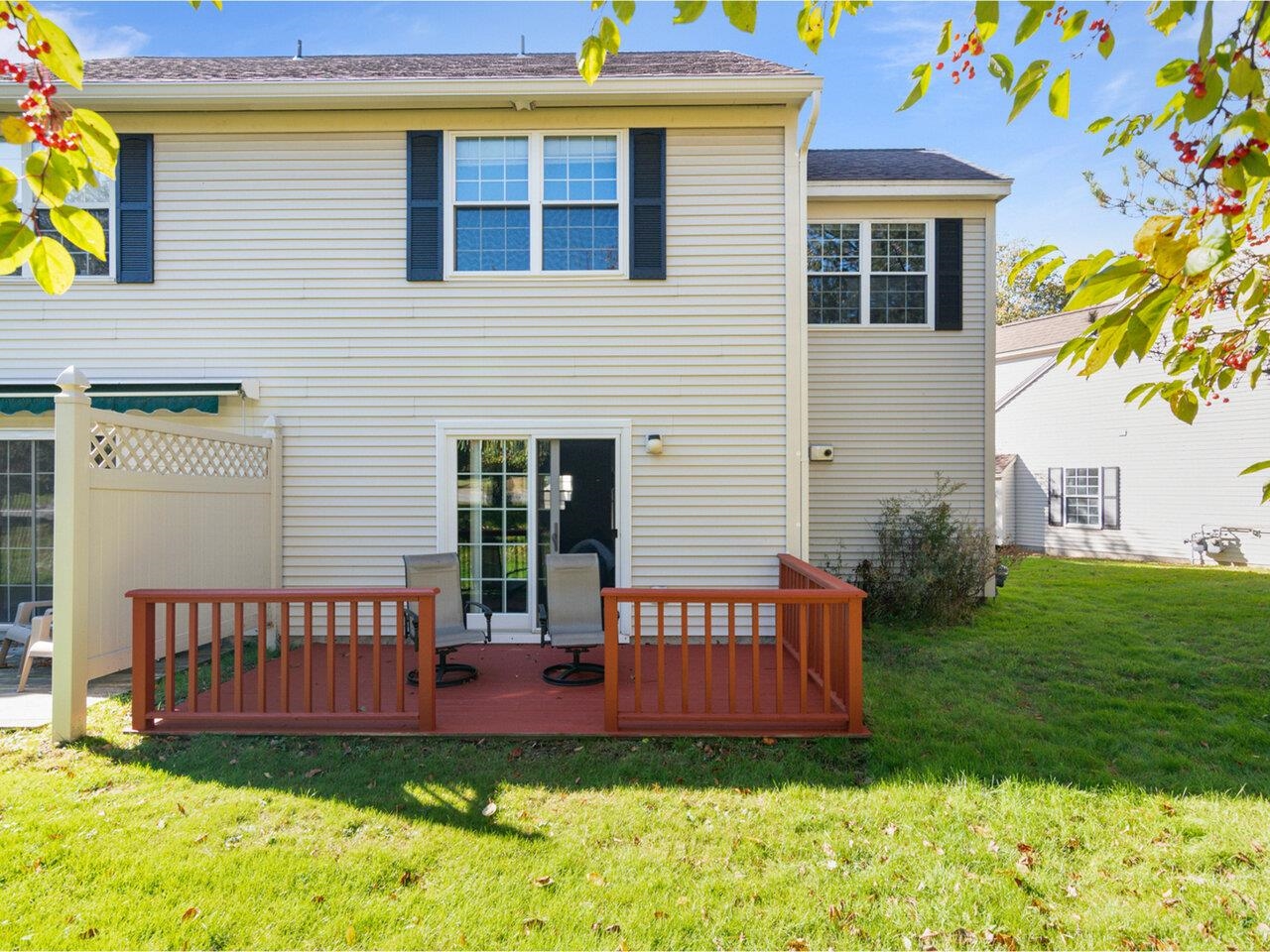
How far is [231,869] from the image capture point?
3.02 meters

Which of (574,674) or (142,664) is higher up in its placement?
(142,664)

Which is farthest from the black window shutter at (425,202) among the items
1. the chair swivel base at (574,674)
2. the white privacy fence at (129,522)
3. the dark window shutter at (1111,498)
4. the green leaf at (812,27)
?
the dark window shutter at (1111,498)

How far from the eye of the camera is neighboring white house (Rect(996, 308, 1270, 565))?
13164 millimetres

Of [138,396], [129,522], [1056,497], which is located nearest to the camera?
[129,522]

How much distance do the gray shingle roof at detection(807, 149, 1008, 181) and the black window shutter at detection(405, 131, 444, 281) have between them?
4.55 meters

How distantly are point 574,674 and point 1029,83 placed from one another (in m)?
5.15

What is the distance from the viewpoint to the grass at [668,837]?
270 cm

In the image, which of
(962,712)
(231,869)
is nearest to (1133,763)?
(962,712)

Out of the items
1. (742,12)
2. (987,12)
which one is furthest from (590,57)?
(987,12)

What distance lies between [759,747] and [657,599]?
44.3 inches

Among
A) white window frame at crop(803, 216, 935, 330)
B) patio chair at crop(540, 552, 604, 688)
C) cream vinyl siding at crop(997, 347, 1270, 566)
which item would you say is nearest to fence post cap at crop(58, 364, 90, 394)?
patio chair at crop(540, 552, 604, 688)

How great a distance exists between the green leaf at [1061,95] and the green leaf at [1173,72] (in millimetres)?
172

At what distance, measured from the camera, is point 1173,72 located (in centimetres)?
138

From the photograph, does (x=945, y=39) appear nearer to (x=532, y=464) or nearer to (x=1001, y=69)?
(x=1001, y=69)
